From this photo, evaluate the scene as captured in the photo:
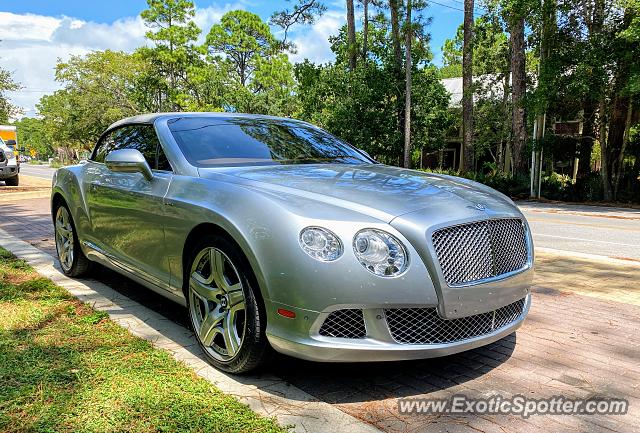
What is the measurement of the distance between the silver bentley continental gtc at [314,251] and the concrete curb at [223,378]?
0.39 feet

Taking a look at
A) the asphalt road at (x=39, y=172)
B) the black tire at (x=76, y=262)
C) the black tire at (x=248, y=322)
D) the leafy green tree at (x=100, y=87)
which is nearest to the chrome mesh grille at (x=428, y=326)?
the black tire at (x=248, y=322)

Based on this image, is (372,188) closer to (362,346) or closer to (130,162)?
(362,346)

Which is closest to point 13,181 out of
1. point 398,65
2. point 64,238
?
point 64,238

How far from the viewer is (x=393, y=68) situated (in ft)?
80.5

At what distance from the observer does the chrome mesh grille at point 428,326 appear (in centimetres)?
264

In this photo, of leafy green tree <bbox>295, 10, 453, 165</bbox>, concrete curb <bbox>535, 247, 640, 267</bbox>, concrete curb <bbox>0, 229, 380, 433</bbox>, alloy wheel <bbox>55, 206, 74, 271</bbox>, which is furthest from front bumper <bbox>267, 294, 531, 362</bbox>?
leafy green tree <bbox>295, 10, 453, 165</bbox>

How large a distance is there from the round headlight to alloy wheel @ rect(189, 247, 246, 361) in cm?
54

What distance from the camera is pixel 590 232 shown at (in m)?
10.4

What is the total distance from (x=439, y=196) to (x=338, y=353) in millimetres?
1084

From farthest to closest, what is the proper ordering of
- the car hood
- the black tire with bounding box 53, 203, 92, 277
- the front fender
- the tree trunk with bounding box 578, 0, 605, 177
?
the tree trunk with bounding box 578, 0, 605, 177
the black tire with bounding box 53, 203, 92, 277
the car hood
the front fender

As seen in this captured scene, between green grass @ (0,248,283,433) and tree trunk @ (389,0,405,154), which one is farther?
tree trunk @ (389,0,405,154)

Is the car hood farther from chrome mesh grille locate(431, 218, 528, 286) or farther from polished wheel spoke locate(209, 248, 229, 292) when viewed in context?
polished wheel spoke locate(209, 248, 229, 292)

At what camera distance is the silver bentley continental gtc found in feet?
8.48

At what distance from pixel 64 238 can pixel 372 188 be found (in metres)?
3.94
